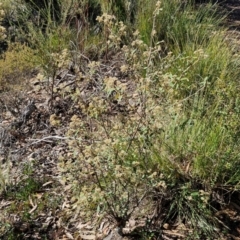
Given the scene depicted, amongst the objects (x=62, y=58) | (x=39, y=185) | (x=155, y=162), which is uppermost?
(x=62, y=58)

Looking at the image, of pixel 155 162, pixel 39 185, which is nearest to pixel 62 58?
pixel 155 162

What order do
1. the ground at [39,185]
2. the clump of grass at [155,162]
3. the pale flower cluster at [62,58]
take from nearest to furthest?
the clump of grass at [155,162], the pale flower cluster at [62,58], the ground at [39,185]

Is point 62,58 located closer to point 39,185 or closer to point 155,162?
point 155,162

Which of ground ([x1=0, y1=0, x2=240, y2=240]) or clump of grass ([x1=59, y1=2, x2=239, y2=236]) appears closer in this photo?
clump of grass ([x1=59, y1=2, x2=239, y2=236])

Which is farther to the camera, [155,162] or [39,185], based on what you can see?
[39,185]

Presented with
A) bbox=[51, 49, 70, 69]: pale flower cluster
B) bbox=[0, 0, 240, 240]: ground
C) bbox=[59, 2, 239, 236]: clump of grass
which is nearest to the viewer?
bbox=[59, 2, 239, 236]: clump of grass

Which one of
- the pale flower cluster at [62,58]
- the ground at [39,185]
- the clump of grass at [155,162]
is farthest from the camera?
the ground at [39,185]

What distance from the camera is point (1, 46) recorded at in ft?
17.0

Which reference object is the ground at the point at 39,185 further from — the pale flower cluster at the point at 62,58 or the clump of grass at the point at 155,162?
the pale flower cluster at the point at 62,58

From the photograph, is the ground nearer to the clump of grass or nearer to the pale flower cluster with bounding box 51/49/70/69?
the clump of grass

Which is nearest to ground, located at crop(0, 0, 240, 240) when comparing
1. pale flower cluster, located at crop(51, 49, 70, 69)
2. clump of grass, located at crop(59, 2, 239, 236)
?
clump of grass, located at crop(59, 2, 239, 236)

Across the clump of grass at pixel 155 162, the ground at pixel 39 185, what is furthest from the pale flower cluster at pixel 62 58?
the ground at pixel 39 185

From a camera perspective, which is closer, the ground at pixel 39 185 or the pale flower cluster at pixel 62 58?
the pale flower cluster at pixel 62 58

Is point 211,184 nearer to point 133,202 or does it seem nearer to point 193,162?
point 193,162
